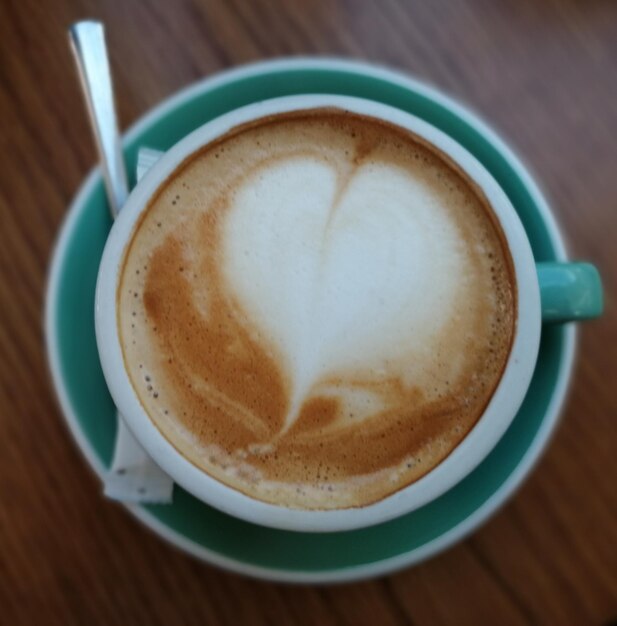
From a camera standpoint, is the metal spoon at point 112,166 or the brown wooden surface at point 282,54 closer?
the metal spoon at point 112,166

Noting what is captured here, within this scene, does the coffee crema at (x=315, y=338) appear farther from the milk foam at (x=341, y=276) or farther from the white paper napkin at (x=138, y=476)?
the white paper napkin at (x=138, y=476)

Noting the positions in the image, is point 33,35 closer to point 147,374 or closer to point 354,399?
point 147,374

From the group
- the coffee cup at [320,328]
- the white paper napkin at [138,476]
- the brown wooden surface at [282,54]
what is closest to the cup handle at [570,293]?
the coffee cup at [320,328]

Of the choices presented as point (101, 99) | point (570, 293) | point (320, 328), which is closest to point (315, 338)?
point (320, 328)

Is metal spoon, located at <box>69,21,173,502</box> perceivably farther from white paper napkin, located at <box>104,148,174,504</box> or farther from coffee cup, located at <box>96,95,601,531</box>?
coffee cup, located at <box>96,95,601,531</box>

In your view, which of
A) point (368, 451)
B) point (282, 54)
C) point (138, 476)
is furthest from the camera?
point (282, 54)

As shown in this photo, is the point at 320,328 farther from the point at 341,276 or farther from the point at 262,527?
the point at 262,527
